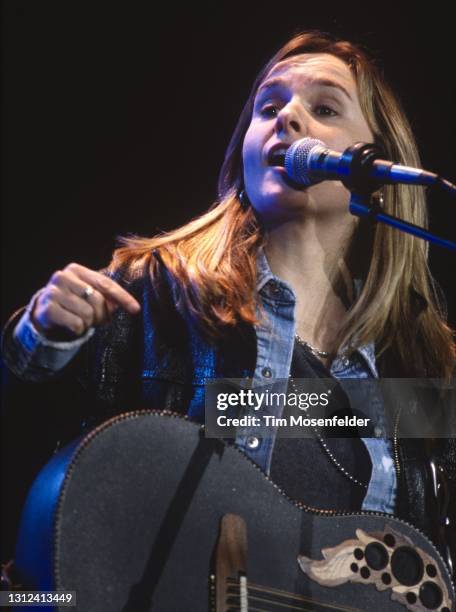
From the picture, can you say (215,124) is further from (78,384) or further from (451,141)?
(78,384)

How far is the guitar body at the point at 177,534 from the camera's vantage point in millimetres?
1184

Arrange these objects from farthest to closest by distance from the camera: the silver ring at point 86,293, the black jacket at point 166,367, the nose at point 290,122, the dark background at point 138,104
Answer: the dark background at point 138,104
the nose at point 290,122
the black jacket at point 166,367
the silver ring at point 86,293

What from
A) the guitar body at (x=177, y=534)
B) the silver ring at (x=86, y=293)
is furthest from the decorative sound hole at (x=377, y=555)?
the silver ring at (x=86, y=293)

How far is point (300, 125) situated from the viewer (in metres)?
1.95

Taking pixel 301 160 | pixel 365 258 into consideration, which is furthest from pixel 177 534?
pixel 365 258

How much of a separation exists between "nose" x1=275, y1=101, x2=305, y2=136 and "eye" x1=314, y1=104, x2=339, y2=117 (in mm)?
Answer: 115

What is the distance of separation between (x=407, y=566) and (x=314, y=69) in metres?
1.44

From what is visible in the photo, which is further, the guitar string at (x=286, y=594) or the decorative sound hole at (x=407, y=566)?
the decorative sound hole at (x=407, y=566)

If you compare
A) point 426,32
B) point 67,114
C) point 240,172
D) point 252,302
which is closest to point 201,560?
point 252,302

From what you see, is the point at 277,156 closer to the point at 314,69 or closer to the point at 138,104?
the point at 314,69

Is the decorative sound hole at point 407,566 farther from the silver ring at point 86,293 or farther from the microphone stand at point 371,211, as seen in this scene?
the silver ring at point 86,293

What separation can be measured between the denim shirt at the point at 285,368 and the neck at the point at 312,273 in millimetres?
82

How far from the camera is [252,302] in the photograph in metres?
1.83

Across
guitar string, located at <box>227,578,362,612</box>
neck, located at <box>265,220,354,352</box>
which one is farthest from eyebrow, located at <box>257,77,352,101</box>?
guitar string, located at <box>227,578,362,612</box>
